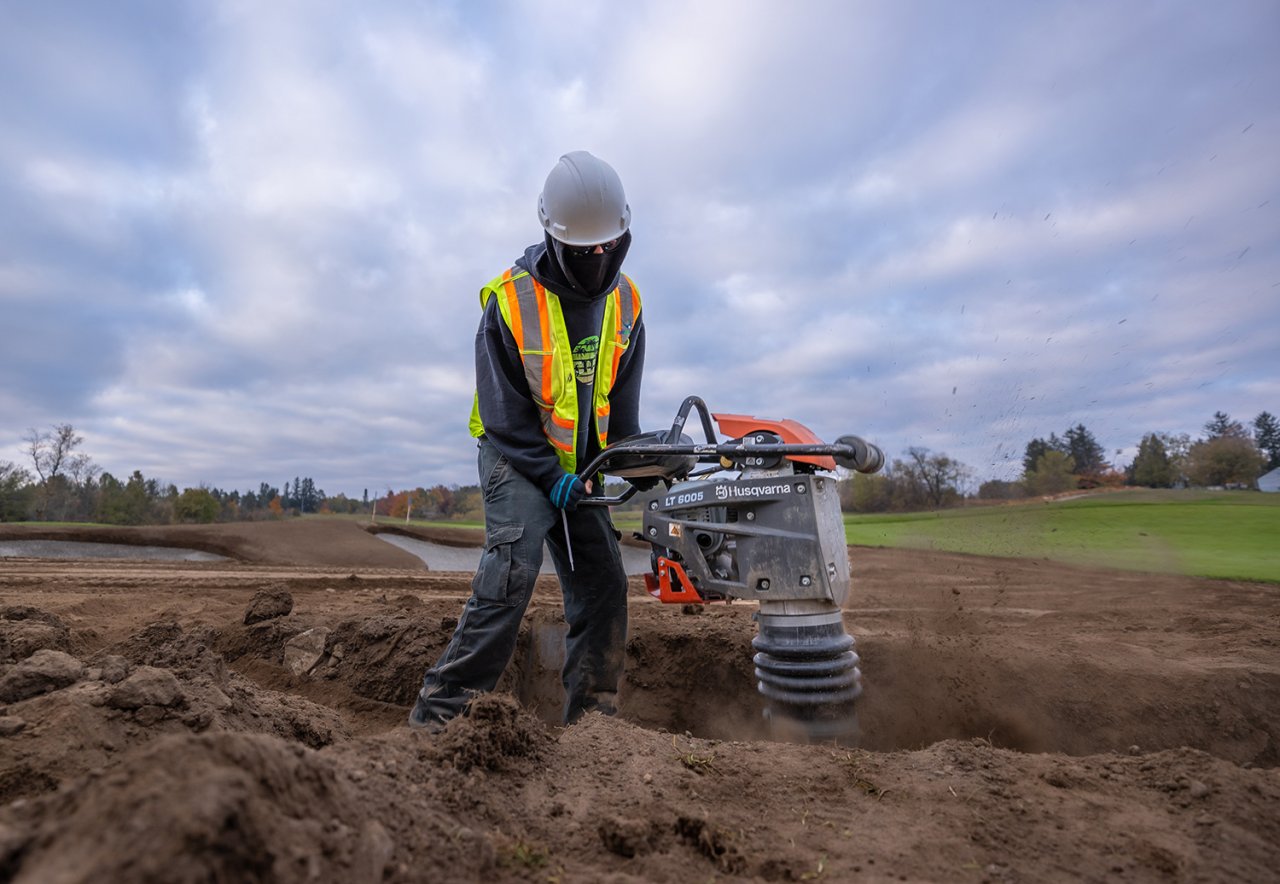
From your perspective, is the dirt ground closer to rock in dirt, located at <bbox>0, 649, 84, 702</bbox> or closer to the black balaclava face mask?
rock in dirt, located at <bbox>0, 649, 84, 702</bbox>

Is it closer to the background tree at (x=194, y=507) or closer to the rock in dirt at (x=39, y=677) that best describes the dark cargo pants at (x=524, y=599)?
the rock in dirt at (x=39, y=677)

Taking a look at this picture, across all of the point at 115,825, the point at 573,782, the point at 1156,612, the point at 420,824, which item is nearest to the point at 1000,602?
the point at 1156,612

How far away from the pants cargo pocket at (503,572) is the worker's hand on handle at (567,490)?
0.70ft

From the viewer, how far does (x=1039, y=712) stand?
4.05 metres

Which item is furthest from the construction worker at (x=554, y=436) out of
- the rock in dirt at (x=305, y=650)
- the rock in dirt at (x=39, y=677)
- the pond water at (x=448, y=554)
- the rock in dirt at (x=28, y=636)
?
the pond water at (x=448, y=554)

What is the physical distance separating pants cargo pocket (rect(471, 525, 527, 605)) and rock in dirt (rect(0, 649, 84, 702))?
1430 millimetres

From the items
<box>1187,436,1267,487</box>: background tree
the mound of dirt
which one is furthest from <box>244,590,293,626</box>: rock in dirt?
<box>1187,436,1267,487</box>: background tree

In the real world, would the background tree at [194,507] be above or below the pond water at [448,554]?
above

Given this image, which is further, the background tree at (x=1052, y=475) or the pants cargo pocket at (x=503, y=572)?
the background tree at (x=1052, y=475)

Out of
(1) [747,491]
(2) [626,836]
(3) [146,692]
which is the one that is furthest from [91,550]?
(2) [626,836]

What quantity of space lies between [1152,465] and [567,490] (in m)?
14.2

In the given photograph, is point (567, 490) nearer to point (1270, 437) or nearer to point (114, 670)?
point (114, 670)

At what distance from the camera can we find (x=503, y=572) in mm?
3273

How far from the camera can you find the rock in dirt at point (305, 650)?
4.85 meters
